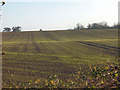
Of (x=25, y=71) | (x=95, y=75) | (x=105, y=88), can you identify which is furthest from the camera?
(x=25, y=71)

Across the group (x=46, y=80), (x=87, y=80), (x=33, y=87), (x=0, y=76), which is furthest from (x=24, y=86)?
(x=87, y=80)

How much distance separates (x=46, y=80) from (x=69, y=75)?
1998mm

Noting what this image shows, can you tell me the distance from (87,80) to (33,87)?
3.52m

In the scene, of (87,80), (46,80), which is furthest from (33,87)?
(87,80)

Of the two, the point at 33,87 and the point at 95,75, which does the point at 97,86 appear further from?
the point at 33,87

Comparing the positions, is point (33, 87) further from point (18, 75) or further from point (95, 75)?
point (95, 75)

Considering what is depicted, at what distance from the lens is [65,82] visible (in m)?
9.41

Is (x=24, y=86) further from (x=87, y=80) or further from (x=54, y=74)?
(x=87, y=80)

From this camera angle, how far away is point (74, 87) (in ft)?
27.9

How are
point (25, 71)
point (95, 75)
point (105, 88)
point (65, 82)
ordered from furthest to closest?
1. point (25, 71)
2. point (95, 75)
3. point (65, 82)
4. point (105, 88)

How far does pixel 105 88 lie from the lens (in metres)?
8.34

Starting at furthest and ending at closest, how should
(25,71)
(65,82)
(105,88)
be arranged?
(25,71) → (65,82) → (105,88)

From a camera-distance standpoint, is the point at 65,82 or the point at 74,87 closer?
the point at 74,87

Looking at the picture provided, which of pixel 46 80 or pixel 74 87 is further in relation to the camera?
pixel 46 80
